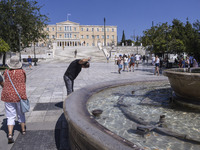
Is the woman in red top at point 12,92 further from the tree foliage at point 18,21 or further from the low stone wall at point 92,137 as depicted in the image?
the tree foliage at point 18,21

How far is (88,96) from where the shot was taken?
4723mm

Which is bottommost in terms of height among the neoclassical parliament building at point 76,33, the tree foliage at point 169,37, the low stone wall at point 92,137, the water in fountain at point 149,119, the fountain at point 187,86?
the water in fountain at point 149,119

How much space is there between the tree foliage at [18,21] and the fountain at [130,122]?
725 inches

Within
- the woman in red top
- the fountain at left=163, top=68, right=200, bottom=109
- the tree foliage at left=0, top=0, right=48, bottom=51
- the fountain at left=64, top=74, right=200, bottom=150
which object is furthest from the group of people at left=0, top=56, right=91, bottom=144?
the tree foliage at left=0, top=0, right=48, bottom=51

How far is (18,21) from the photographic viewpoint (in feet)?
71.6

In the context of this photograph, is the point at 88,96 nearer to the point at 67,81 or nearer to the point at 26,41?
the point at 67,81

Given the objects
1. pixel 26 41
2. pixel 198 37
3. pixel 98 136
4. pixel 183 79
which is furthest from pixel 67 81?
pixel 26 41

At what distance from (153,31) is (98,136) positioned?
27.5m

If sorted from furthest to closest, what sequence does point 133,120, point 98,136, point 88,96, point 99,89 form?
point 99,89, point 88,96, point 133,120, point 98,136

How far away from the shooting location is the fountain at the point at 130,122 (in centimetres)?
223

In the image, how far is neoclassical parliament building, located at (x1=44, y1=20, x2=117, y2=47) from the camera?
90875 mm

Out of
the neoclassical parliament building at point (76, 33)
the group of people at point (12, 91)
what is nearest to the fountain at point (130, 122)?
the group of people at point (12, 91)

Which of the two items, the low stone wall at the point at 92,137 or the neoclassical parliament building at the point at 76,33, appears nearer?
the low stone wall at the point at 92,137

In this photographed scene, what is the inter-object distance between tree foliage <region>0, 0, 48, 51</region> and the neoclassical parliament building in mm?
65156
